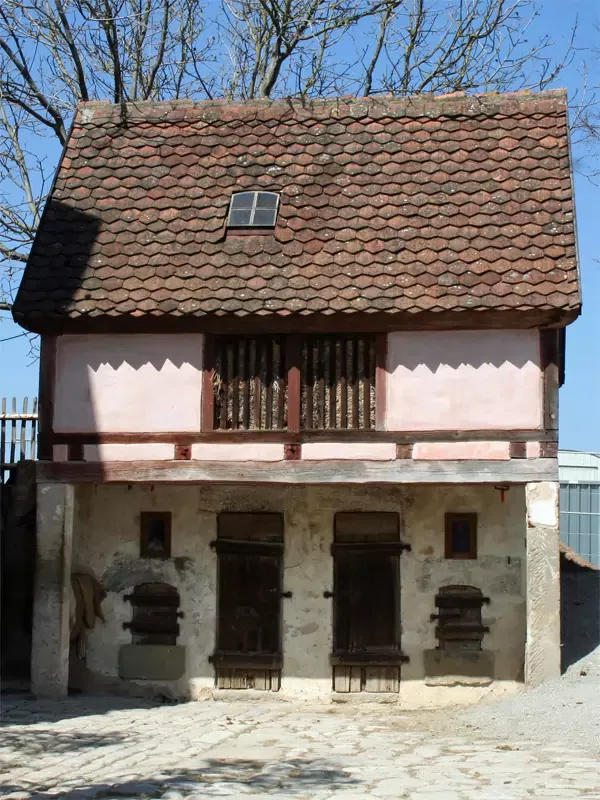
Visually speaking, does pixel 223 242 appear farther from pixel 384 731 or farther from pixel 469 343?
pixel 384 731

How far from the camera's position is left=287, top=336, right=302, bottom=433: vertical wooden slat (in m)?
12.9

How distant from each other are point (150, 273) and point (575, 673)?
6.62 m

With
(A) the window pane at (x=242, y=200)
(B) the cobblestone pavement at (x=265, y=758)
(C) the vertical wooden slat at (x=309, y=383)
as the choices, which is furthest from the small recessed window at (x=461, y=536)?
(A) the window pane at (x=242, y=200)

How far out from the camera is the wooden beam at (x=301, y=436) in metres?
12.7

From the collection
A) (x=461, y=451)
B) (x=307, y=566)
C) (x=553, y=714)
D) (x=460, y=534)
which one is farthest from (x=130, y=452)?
(x=553, y=714)

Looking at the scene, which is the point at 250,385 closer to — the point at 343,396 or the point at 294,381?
the point at 294,381

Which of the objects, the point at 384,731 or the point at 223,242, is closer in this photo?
the point at 384,731

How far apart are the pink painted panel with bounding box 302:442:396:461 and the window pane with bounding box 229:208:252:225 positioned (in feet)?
9.66

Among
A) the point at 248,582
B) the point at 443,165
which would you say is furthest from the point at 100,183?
the point at 248,582

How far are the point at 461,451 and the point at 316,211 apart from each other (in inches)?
137

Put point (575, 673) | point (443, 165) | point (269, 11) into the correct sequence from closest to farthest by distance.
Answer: point (575, 673)
point (443, 165)
point (269, 11)

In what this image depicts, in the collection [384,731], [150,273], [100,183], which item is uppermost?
[100,183]

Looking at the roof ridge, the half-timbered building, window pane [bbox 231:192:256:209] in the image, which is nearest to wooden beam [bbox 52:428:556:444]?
the half-timbered building

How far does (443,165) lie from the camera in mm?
14172
